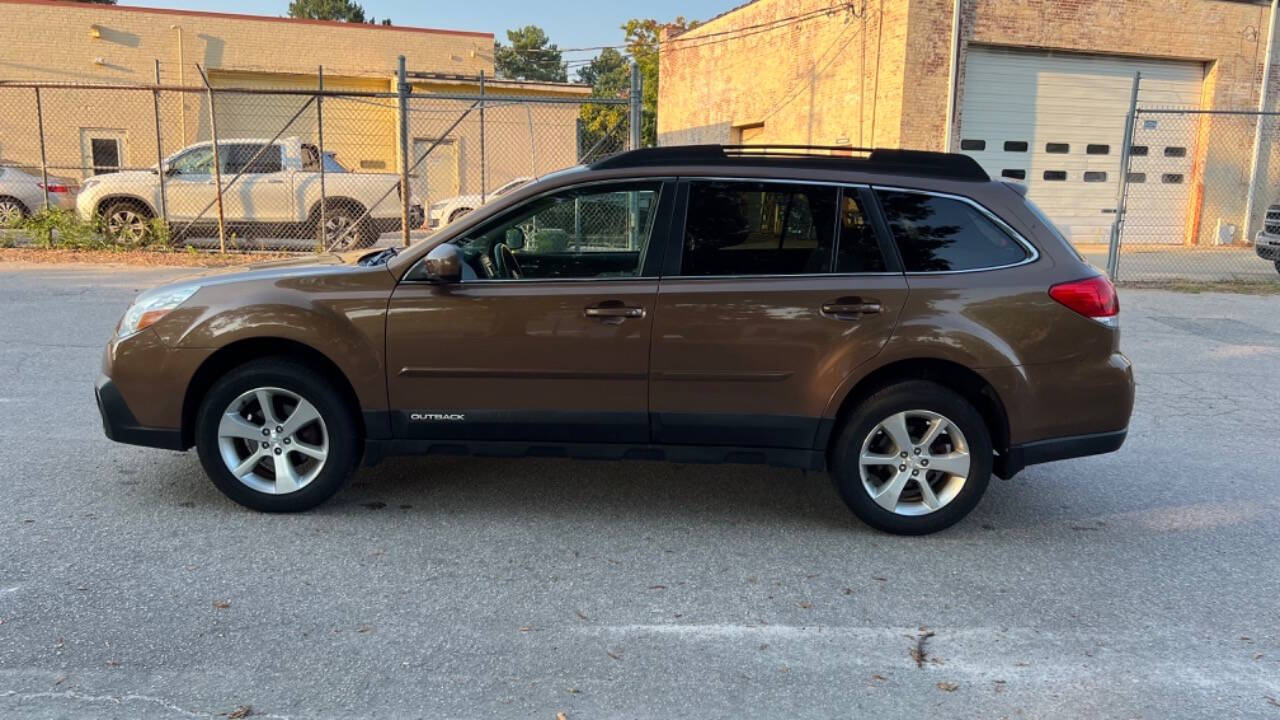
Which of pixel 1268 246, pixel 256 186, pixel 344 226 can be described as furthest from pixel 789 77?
pixel 256 186

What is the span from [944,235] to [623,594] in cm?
222

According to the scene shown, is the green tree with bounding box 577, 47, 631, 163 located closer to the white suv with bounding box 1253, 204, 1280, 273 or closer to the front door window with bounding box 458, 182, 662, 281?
the white suv with bounding box 1253, 204, 1280, 273

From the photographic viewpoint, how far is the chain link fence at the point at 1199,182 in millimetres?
19906

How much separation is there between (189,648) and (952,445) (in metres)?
3.30

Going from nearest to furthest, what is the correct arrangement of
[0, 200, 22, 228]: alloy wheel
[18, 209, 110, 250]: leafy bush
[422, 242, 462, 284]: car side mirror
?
[422, 242, 462, 284]: car side mirror < [18, 209, 110, 250]: leafy bush < [0, 200, 22, 228]: alloy wheel

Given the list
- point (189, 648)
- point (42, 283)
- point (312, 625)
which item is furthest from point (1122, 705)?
point (42, 283)

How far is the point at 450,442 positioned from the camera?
4566mm

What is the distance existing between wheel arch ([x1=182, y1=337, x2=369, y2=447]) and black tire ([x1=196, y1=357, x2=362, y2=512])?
39 mm

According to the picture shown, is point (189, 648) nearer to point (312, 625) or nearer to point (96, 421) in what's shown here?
point (312, 625)

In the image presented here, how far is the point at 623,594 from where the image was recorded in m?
3.88

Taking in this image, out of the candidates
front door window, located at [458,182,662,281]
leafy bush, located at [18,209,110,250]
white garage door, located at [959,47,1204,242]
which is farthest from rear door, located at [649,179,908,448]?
white garage door, located at [959,47,1204,242]

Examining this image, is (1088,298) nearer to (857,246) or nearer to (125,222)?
(857,246)

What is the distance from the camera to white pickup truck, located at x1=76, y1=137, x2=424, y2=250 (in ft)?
50.2

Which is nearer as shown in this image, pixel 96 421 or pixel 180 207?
pixel 96 421
